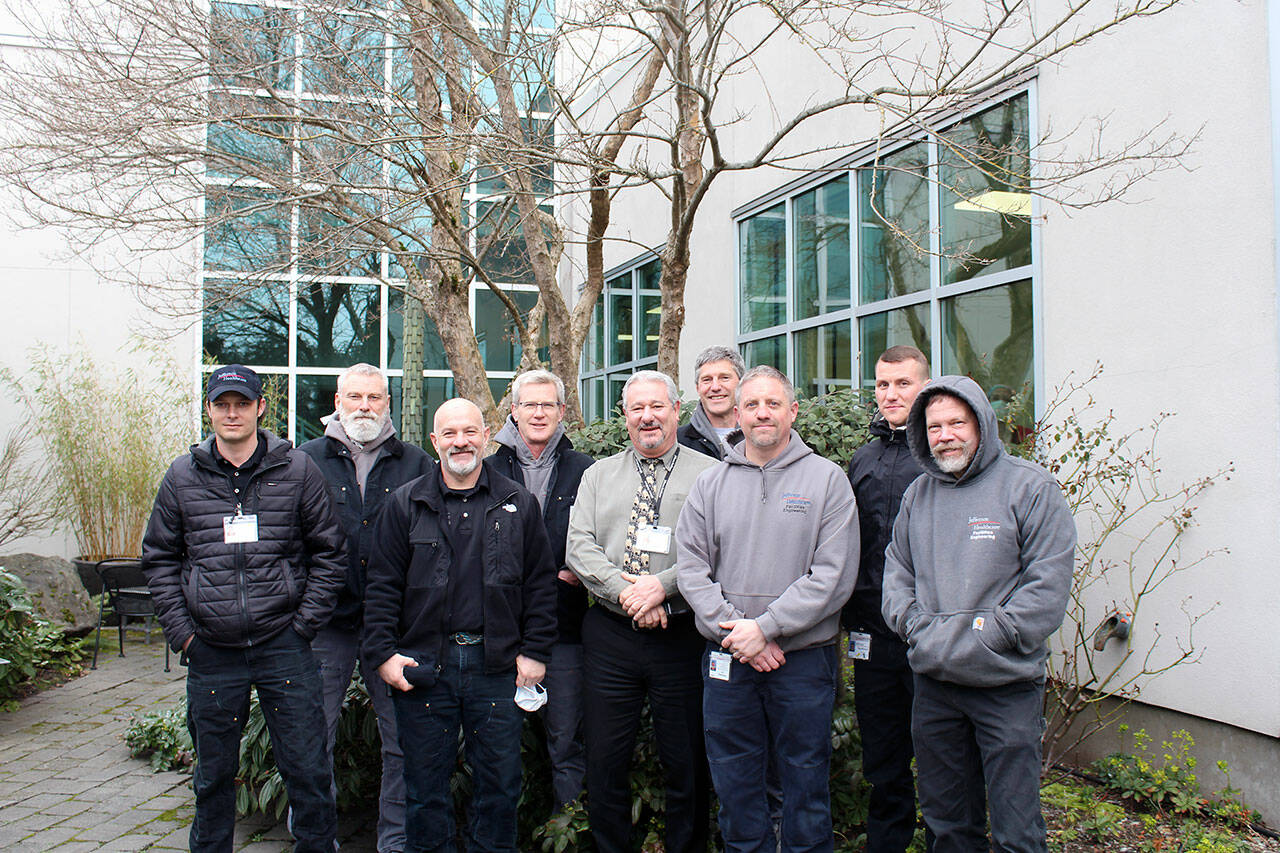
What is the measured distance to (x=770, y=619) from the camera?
10.5 ft

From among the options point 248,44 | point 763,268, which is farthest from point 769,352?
point 248,44

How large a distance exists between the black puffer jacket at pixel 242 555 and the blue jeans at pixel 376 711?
0.32 meters

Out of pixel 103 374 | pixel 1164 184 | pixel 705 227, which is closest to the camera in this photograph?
pixel 1164 184

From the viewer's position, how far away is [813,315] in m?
8.12

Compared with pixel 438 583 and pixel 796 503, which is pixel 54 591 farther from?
pixel 796 503

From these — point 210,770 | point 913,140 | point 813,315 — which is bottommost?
point 210,770

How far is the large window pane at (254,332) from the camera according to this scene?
13281 millimetres

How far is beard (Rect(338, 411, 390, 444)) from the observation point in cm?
415

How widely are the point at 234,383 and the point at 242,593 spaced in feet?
2.75

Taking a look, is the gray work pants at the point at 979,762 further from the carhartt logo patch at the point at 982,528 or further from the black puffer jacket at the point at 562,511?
the black puffer jacket at the point at 562,511

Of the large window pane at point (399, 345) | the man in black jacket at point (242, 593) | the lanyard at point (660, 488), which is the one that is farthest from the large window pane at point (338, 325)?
the lanyard at point (660, 488)

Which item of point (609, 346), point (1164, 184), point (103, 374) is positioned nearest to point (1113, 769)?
point (1164, 184)

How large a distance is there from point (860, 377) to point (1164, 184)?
2.89 metres

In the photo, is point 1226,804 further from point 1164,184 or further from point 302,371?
point 302,371
